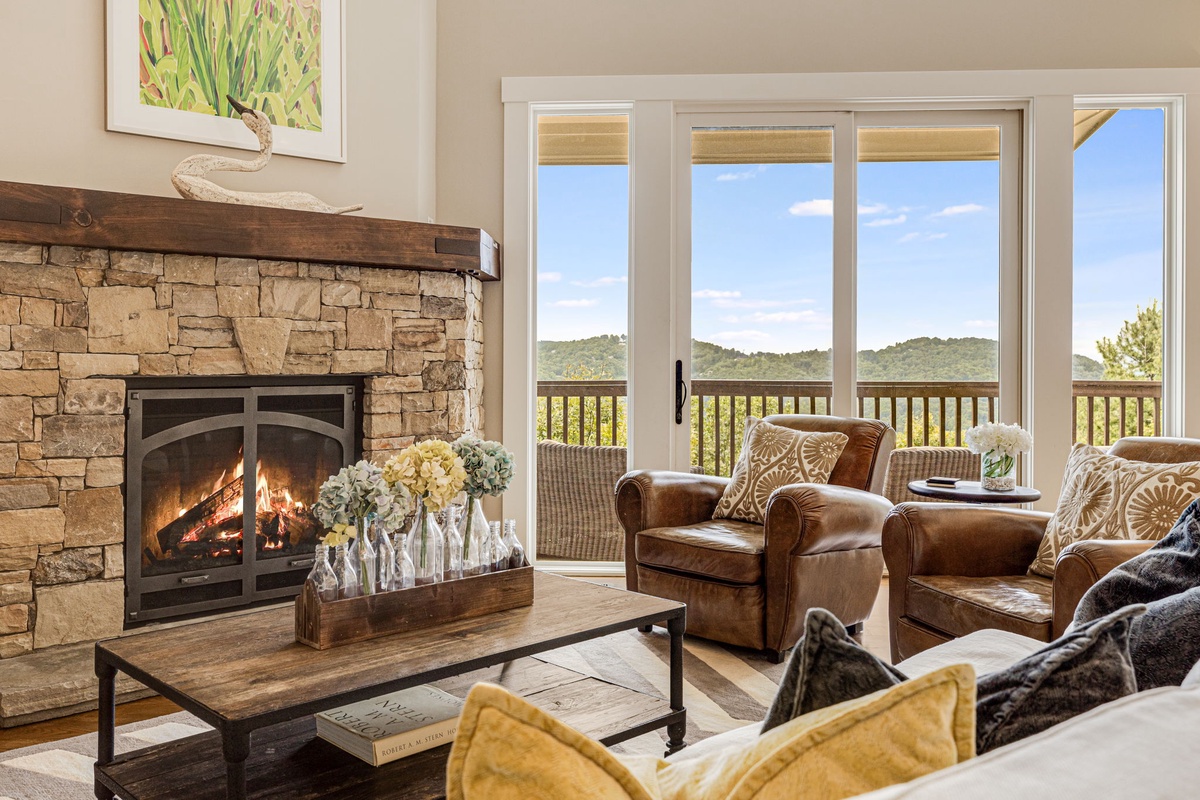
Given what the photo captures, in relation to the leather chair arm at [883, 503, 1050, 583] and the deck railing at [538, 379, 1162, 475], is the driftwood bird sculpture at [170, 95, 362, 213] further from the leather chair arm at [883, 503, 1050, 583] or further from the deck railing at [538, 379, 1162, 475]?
the leather chair arm at [883, 503, 1050, 583]

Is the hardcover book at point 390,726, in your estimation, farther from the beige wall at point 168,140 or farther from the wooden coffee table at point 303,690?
the beige wall at point 168,140

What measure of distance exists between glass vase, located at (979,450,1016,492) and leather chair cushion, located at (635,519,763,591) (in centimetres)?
96

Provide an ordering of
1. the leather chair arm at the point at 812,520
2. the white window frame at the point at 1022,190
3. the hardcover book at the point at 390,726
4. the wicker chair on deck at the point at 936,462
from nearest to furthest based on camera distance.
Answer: the hardcover book at the point at 390,726 < the leather chair arm at the point at 812,520 < the white window frame at the point at 1022,190 < the wicker chair on deck at the point at 936,462

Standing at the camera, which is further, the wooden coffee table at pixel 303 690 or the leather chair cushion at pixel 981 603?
the leather chair cushion at pixel 981 603

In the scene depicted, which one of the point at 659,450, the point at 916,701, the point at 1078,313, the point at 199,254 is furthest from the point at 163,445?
the point at 1078,313

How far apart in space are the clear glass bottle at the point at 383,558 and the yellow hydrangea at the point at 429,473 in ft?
0.34

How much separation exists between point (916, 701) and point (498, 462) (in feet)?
5.24

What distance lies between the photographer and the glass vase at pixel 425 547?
2.05 meters

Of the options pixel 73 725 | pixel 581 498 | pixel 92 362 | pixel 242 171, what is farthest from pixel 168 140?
pixel 581 498

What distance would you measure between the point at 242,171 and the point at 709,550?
88.5 inches

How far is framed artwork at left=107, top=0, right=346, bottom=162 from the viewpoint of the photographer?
124 inches

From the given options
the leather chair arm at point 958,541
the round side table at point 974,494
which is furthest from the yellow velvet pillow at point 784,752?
the round side table at point 974,494

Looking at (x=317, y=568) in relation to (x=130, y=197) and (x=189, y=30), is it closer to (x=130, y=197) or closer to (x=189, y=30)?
(x=130, y=197)

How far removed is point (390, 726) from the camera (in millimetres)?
1775
